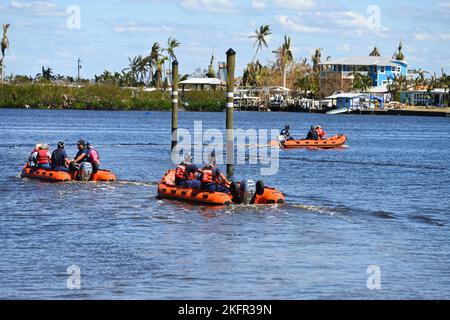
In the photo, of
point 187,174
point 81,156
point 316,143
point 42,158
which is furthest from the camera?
point 316,143

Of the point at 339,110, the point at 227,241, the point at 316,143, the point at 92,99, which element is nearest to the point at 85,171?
the point at 227,241

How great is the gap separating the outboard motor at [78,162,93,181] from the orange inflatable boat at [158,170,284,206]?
5796 millimetres

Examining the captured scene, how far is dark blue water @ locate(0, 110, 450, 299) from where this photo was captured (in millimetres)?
21859

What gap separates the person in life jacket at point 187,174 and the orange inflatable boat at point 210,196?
0.18 meters

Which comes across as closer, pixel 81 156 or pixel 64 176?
pixel 81 156

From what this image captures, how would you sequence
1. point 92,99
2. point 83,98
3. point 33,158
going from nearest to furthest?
point 33,158 → point 92,99 → point 83,98

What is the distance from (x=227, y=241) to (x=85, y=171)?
1426 cm

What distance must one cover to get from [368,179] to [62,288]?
95.3ft

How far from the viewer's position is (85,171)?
4031 cm

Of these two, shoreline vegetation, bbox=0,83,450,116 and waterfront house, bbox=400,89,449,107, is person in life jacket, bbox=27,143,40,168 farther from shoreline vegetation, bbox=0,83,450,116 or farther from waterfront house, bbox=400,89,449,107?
waterfront house, bbox=400,89,449,107

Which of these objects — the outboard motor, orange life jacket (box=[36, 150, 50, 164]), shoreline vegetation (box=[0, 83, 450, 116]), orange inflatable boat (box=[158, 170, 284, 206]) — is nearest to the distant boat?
shoreline vegetation (box=[0, 83, 450, 116])

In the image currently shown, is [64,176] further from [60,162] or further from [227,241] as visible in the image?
[227,241]

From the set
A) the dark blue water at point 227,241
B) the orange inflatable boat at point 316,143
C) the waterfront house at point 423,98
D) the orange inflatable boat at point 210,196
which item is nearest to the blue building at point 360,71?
the waterfront house at point 423,98

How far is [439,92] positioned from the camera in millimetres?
189750
